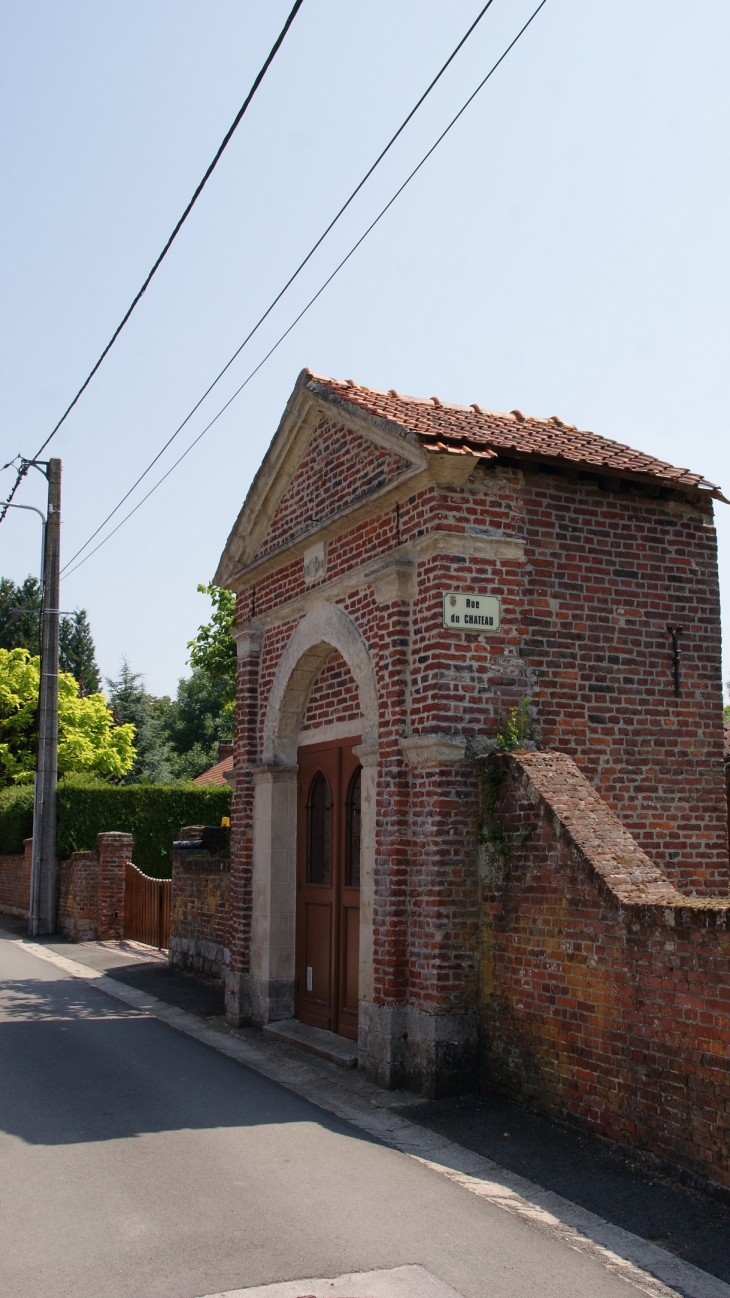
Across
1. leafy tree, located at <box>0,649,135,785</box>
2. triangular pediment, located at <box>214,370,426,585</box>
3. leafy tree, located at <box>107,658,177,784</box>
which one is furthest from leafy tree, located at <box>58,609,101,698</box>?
triangular pediment, located at <box>214,370,426,585</box>

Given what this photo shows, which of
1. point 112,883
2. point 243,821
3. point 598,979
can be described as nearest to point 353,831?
point 243,821

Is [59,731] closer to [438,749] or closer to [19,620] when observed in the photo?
[19,620]

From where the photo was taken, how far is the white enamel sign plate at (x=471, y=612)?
26.3ft

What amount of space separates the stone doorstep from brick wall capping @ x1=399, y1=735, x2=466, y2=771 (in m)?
2.60

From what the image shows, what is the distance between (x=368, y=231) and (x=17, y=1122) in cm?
694

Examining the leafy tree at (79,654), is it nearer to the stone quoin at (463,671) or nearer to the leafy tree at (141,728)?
the leafy tree at (141,728)

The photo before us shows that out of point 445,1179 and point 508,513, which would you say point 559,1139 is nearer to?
point 445,1179

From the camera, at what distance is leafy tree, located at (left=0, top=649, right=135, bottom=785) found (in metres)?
27.8

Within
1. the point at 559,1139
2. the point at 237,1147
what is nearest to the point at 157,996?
the point at 237,1147

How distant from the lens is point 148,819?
23578mm

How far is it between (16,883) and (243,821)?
14.3 m

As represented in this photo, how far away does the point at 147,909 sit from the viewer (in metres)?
17.8

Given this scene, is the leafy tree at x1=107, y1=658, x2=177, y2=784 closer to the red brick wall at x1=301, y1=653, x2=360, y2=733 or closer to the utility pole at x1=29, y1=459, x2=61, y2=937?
the utility pole at x1=29, y1=459, x2=61, y2=937

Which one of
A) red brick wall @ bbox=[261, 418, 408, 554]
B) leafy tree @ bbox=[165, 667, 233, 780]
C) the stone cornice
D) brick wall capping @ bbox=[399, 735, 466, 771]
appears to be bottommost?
brick wall capping @ bbox=[399, 735, 466, 771]
